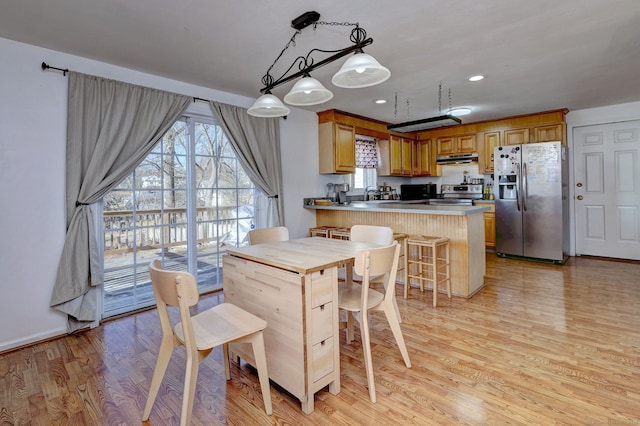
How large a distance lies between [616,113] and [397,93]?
11.6 feet

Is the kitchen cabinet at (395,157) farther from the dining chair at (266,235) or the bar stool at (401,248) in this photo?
the dining chair at (266,235)

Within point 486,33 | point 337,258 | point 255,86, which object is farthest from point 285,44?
point 337,258

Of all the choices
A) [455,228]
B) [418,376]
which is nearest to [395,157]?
[455,228]

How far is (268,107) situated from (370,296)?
4.97ft

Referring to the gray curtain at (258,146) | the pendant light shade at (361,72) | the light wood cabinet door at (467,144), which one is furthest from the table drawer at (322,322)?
the light wood cabinet door at (467,144)

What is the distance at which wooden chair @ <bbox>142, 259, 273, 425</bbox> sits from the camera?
1.43 m

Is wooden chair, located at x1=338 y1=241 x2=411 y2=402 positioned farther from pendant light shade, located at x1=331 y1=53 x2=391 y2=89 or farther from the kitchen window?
the kitchen window

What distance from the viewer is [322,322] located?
1.77 m

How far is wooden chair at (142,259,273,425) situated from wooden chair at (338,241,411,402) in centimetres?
56

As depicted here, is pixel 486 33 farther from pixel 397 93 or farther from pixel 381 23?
pixel 397 93

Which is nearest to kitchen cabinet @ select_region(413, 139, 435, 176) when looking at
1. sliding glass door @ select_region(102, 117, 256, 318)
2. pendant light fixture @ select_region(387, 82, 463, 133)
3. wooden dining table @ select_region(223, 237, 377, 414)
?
pendant light fixture @ select_region(387, 82, 463, 133)

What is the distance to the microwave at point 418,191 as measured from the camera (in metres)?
6.66

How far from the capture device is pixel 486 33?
2.54 m

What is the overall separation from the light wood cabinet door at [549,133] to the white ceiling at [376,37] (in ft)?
4.00
